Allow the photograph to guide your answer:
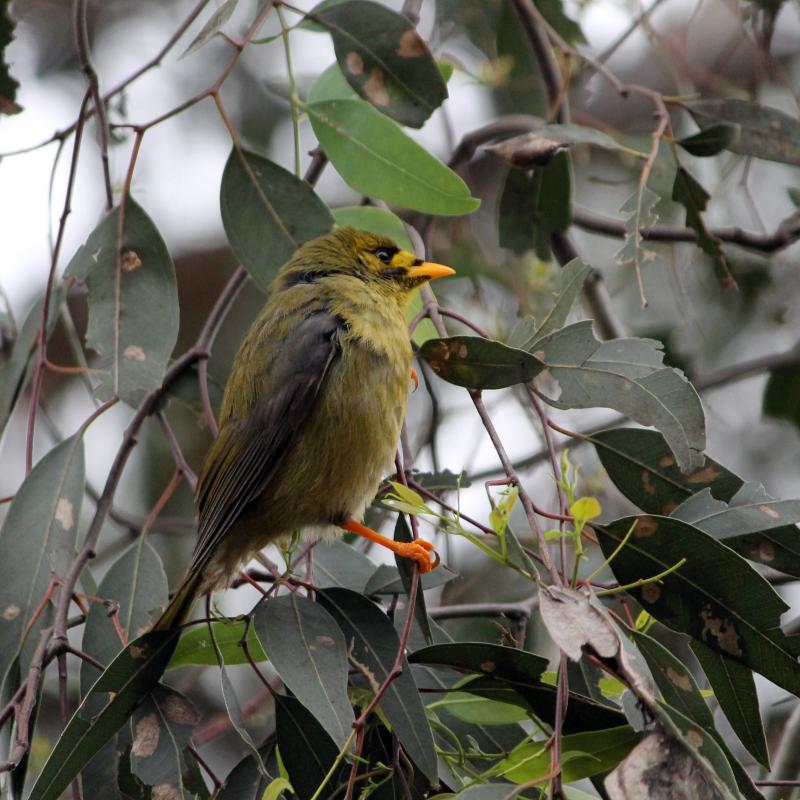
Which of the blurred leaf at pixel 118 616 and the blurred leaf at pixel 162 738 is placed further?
the blurred leaf at pixel 118 616

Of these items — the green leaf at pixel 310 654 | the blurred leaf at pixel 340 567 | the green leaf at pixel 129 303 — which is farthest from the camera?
the blurred leaf at pixel 340 567

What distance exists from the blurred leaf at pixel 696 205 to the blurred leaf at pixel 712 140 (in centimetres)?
9

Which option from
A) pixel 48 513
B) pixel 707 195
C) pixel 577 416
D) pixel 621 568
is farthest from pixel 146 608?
pixel 577 416

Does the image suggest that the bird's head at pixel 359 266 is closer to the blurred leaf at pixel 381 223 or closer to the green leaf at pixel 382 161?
the blurred leaf at pixel 381 223

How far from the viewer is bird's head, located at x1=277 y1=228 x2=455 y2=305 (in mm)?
3811

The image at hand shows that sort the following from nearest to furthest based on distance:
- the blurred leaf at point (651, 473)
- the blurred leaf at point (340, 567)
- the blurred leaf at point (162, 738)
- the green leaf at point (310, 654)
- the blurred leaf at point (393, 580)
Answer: the green leaf at point (310, 654) < the blurred leaf at point (162, 738) < the blurred leaf at point (651, 473) < the blurred leaf at point (393, 580) < the blurred leaf at point (340, 567)

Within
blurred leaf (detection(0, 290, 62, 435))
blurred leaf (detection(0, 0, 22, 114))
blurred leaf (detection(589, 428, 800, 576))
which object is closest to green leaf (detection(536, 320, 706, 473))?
blurred leaf (detection(589, 428, 800, 576))

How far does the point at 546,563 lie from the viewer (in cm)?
212

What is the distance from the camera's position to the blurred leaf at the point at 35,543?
3143 mm

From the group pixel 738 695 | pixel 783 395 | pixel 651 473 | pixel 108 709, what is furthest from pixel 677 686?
pixel 783 395

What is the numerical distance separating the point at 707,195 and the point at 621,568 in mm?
1625

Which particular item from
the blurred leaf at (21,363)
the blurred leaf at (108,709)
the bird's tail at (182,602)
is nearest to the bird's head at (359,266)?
the blurred leaf at (21,363)

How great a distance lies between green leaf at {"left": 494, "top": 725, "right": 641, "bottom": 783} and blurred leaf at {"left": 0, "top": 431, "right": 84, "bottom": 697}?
145cm

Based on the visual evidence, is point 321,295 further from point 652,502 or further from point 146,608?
point 652,502
